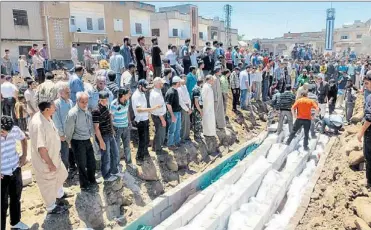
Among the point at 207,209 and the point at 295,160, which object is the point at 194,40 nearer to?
the point at 295,160

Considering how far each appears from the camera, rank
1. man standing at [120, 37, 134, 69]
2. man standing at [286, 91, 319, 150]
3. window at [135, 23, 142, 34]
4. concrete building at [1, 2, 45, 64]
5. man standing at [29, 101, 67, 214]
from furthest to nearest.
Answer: window at [135, 23, 142, 34] < concrete building at [1, 2, 45, 64] < man standing at [120, 37, 134, 69] < man standing at [286, 91, 319, 150] < man standing at [29, 101, 67, 214]

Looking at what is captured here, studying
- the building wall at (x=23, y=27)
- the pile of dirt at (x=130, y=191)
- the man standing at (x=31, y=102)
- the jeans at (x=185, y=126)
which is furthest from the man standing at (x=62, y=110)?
the building wall at (x=23, y=27)

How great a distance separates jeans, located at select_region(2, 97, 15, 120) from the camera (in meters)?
8.59

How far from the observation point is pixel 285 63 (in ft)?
48.6

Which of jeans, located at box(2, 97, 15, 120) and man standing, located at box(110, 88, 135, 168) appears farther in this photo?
jeans, located at box(2, 97, 15, 120)

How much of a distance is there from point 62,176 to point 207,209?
2.68 m

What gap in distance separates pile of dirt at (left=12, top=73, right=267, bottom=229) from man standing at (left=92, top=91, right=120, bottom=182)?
0.89ft

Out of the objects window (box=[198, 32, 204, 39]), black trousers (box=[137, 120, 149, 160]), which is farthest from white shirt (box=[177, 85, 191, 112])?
window (box=[198, 32, 204, 39])

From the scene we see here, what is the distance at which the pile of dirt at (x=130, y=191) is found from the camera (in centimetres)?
523

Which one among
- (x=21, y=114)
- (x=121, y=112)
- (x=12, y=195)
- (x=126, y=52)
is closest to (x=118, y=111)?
(x=121, y=112)

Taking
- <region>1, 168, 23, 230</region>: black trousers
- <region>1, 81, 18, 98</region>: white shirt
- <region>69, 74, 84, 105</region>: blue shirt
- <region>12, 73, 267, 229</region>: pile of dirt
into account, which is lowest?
<region>12, 73, 267, 229</region>: pile of dirt

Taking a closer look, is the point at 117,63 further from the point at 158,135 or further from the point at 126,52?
the point at 158,135

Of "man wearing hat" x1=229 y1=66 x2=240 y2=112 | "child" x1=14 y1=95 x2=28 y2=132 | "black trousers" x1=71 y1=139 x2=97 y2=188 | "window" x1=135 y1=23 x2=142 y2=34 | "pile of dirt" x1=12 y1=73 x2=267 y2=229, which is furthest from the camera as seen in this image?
"window" x1=135 y1=23 x2=142 y2=34

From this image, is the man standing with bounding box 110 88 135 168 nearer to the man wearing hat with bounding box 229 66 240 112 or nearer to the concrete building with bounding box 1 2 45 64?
the man wearing hat with bounding box 229 66 240 112
